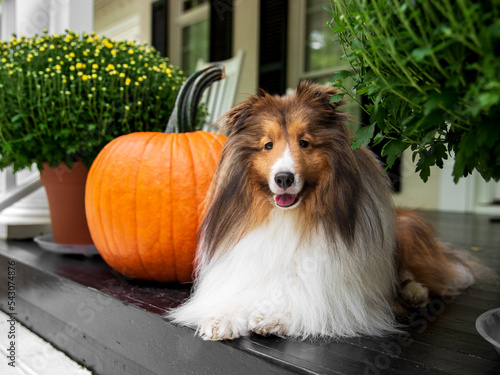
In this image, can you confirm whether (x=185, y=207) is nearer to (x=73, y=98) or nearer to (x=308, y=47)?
(x=73, y=98)

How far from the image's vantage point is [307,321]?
1174 mm

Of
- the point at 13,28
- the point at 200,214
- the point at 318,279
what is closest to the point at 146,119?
the point at 200,214

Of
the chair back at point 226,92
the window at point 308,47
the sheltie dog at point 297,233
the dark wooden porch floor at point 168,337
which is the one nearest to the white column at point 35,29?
the dark wooden porch floor at point 168,337

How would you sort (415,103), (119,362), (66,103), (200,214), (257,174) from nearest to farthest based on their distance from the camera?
1. (415,103)
2. (257,174)
3. (119,362)
4. (200,214)
5. (66,103)

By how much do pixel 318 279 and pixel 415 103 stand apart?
0.58 m

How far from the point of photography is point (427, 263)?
68.0 inches

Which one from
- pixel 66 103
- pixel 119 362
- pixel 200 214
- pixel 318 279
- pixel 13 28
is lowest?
pixel 119 362

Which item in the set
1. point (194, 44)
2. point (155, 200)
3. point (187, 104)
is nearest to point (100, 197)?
point (155, 200)

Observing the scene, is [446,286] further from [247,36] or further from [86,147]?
[247,36]

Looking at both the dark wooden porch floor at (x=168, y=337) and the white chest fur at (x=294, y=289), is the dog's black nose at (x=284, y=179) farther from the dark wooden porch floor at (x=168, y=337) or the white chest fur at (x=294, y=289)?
the dark wooden porch floor at (x=168, y=337)

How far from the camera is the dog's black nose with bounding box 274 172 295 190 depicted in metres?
1.17

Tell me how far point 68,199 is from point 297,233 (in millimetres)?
1446

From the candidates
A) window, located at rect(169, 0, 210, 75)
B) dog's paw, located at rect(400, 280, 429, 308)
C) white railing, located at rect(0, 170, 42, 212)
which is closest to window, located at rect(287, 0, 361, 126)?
window, located at rect(169, 0, 210, 75)

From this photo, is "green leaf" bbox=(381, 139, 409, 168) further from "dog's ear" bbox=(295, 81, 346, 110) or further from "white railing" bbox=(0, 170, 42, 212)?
"white railing" bbox=(0, 170, 42, 212)
